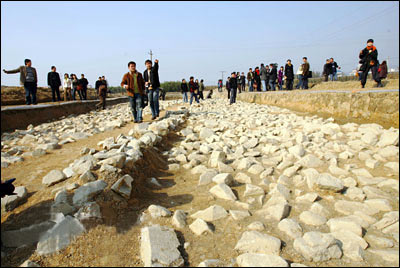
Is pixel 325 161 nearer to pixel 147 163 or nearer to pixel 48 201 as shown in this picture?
pixel 147 163

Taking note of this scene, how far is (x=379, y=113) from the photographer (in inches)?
181

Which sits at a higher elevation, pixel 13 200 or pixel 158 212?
pixel 13 200

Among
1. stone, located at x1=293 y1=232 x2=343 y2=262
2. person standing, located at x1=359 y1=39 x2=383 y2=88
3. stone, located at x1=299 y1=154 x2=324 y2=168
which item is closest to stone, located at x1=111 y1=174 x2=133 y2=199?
stone, located at x1=293 y1=232 x2=343 y2=262

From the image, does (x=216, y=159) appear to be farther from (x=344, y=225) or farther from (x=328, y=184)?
(x=344, y=225)

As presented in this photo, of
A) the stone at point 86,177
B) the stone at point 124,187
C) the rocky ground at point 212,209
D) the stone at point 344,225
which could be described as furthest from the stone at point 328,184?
the stone at point 86,177

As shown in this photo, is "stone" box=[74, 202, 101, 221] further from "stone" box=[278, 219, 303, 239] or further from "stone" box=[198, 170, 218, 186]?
"stone" box=[278, 219, 303, 239]

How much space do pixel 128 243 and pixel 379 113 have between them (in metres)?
4.90

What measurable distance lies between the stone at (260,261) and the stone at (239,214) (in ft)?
1.57

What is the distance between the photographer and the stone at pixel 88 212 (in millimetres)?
1855

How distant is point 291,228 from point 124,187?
146 centimetres

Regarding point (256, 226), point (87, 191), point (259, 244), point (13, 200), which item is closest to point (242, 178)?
point (256, 226)

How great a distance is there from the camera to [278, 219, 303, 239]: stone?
1.80 m

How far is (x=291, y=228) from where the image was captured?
1845 millimetres

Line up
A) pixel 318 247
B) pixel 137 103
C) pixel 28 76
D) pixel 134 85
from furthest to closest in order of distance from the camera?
pixel 28 76
pixel 137 103
pixel 134 85
pixel 318 247
